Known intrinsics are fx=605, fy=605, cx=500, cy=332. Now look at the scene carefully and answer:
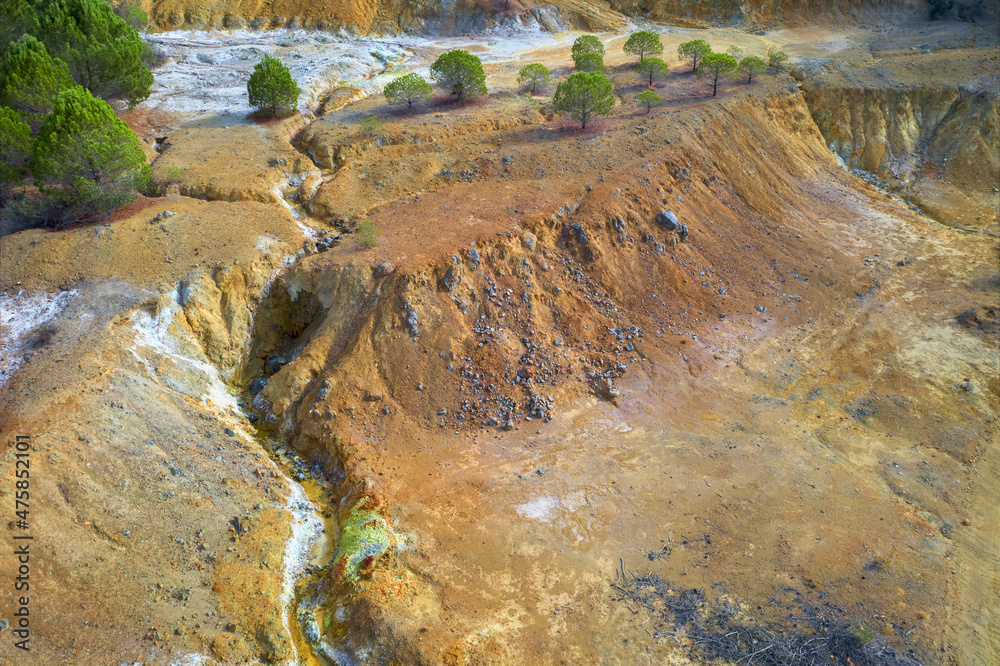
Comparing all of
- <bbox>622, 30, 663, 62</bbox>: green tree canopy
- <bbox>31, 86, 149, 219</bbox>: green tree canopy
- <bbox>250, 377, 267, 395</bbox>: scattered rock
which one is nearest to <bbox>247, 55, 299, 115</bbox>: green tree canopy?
<bbox>31, 86, 149, 219</bbox>: green tree canopy

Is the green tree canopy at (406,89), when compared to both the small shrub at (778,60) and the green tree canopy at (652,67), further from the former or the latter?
the small shrub at (778,60)

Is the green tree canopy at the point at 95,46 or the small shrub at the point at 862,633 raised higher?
the green tree canopy at the point at 95,46

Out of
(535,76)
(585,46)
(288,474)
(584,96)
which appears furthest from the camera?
(585,46)

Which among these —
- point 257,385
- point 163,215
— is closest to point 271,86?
point 163,215

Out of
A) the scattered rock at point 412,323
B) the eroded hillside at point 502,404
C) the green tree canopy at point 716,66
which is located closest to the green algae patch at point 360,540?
the eroded hillside at point 502,404

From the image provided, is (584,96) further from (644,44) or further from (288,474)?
(288,474)

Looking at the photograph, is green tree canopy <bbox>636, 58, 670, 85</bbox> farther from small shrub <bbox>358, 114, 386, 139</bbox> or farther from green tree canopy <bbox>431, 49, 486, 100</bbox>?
small shrub <bbox>358, 114, 386, 139</bbox>
